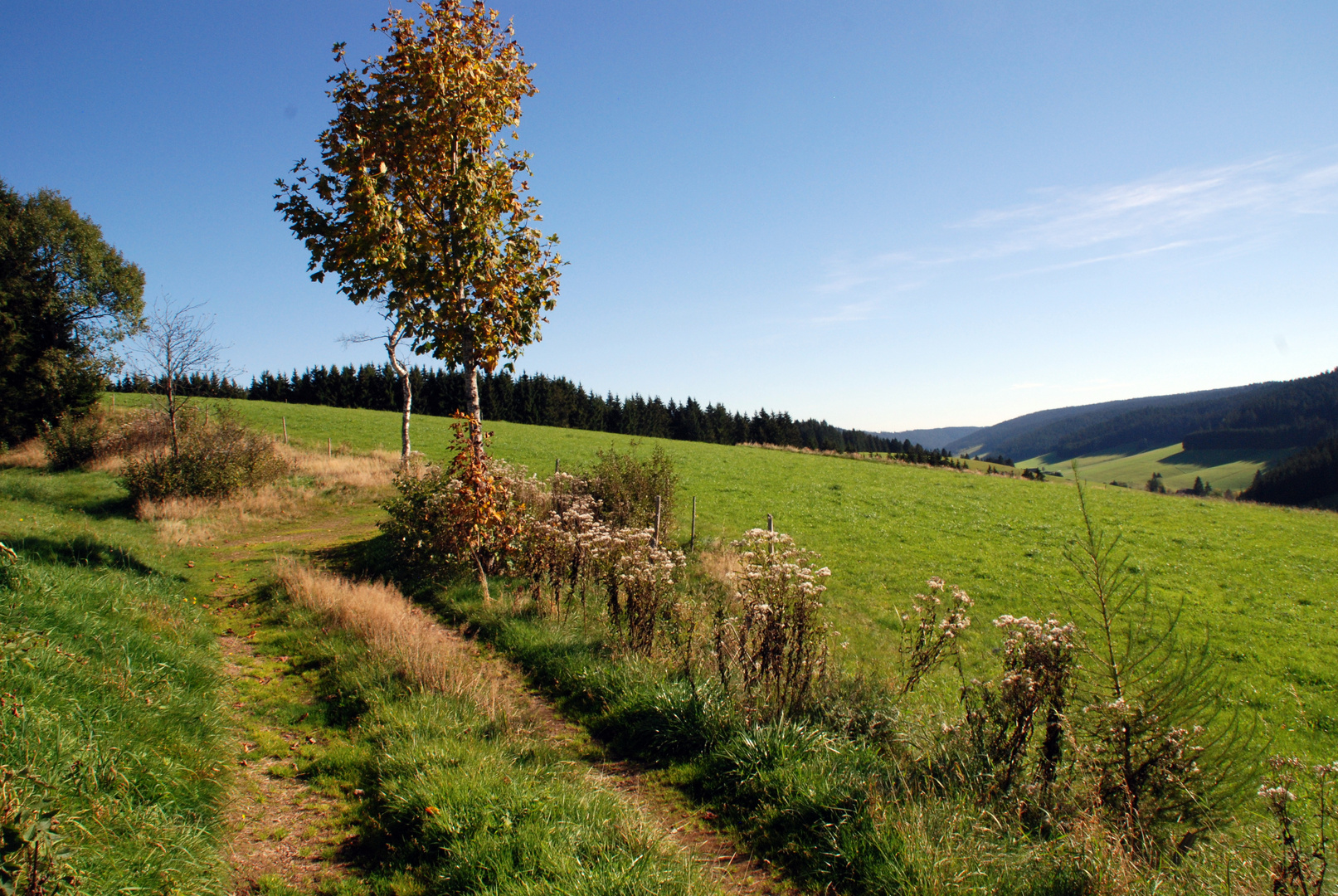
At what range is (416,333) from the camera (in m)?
8.80

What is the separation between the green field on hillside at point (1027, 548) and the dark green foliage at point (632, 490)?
2.97 m

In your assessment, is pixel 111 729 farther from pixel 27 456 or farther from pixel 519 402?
pixel 519 402

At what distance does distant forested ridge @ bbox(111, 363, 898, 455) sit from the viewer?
74375 millimetres

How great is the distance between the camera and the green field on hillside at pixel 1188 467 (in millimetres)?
113812

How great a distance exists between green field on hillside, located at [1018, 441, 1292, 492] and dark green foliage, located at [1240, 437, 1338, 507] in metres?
32.3

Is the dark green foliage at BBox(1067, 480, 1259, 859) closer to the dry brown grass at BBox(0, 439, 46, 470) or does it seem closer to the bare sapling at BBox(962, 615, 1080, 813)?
the bare sapling at BBox(962, 615, 1080, 813)

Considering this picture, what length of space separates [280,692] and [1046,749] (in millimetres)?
6887

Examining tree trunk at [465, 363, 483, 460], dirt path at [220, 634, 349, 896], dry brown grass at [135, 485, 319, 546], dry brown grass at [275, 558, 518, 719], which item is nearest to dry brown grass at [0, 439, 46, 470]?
dry brown grass at [135, 485, 319, 546]

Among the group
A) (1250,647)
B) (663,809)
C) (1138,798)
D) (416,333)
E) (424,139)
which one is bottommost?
(1250,647)

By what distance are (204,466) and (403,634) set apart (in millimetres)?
14268

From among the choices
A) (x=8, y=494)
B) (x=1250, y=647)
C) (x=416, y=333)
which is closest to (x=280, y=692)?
(x=416, y=333)

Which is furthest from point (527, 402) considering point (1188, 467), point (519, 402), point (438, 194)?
point (1188, 467)

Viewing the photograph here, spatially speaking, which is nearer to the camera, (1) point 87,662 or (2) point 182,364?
(1) point 87,662

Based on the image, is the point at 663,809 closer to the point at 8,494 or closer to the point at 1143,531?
the point at 8,494
